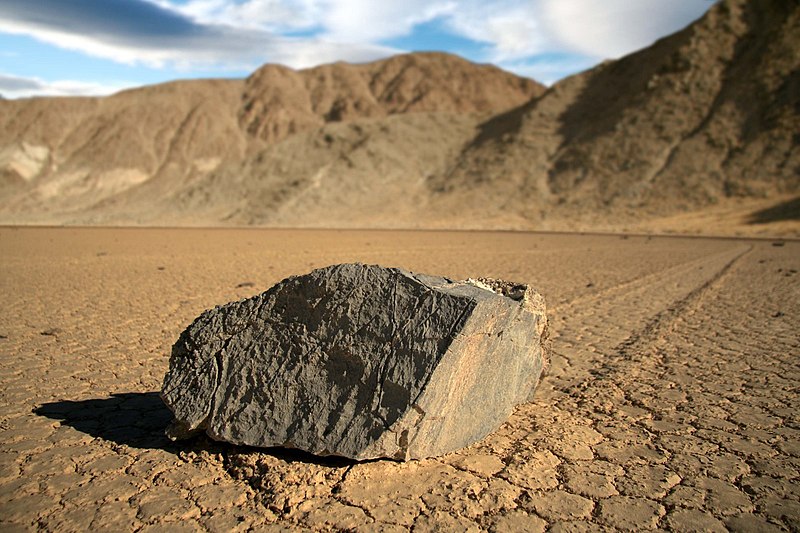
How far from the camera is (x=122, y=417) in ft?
12.9

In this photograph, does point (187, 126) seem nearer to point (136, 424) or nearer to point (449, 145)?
point (449, 145)

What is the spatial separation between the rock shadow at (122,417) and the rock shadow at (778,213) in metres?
31.5

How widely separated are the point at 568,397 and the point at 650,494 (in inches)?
57.2

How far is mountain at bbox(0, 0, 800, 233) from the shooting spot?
116 ft

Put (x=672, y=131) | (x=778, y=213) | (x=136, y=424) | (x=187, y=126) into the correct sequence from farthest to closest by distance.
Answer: (x=187, y=126) < (x=672, y=131) < (x=778, y=213) < (x=136, y=424)

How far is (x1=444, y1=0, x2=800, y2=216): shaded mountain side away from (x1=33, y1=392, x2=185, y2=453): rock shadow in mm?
34751

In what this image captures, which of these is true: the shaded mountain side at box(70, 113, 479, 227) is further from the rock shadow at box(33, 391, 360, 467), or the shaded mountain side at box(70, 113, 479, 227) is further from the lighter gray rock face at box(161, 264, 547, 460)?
the lighter gray rock face at box(161, 264, 547, 460)

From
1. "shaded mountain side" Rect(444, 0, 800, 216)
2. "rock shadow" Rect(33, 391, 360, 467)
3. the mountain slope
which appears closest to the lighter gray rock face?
"rock shadow" Rect(33, 391, 360, 467)

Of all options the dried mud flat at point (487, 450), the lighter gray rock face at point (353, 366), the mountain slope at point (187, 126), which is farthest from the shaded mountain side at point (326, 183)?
the lighter gray rock face at point (353, 366)

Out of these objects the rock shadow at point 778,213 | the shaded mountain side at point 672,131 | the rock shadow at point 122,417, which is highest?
the shaded mountain side at point 672,131

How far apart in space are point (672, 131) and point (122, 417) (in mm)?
41108

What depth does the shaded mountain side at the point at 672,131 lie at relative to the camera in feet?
112

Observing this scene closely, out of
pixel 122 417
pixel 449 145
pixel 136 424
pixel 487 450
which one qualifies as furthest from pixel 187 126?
pixel 487 450

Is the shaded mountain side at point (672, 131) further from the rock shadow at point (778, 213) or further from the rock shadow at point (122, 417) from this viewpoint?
the rock shadow at point (122, 417)
